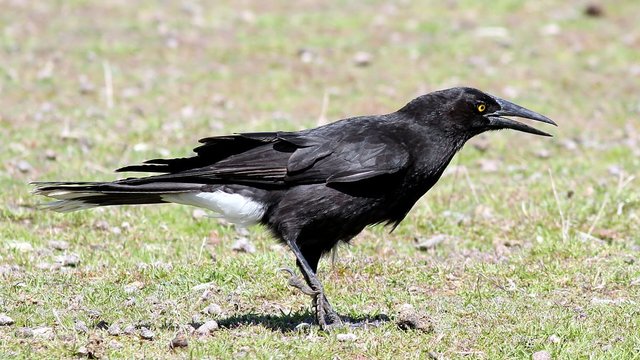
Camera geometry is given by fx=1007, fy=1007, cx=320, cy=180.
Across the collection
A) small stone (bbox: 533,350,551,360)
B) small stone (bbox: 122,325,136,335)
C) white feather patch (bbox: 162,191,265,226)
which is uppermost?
white feather patch (bbox: 162,191,265,226)

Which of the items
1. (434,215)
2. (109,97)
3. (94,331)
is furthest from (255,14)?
(94,331)

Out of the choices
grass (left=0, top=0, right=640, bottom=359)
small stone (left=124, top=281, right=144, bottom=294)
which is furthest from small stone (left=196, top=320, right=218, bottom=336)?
small stone (left=124, top=281, right=144, bottom=294)

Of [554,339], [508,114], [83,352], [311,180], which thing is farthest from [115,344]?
[508,114]

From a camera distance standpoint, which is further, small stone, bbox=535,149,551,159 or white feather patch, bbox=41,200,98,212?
small stone, bbox=535,149,551,159

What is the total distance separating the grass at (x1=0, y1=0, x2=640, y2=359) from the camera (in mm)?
6605

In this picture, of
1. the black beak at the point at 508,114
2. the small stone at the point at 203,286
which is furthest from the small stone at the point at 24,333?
the black beak at the point at 508,114

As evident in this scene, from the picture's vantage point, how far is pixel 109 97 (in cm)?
1341

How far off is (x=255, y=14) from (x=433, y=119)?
1156cm

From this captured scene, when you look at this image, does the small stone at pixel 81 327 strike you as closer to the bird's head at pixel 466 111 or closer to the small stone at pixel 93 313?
the small stone at pixel 93 313

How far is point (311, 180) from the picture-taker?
6.87 meters

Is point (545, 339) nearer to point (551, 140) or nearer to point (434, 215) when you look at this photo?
point (434, 215)

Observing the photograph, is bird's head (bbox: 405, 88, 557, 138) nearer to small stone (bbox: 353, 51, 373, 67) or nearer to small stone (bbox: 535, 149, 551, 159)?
small stone (bbox: 535, 149, 551, 159)

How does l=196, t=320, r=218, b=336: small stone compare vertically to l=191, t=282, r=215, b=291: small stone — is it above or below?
above

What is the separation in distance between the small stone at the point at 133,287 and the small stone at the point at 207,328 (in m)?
1.02
